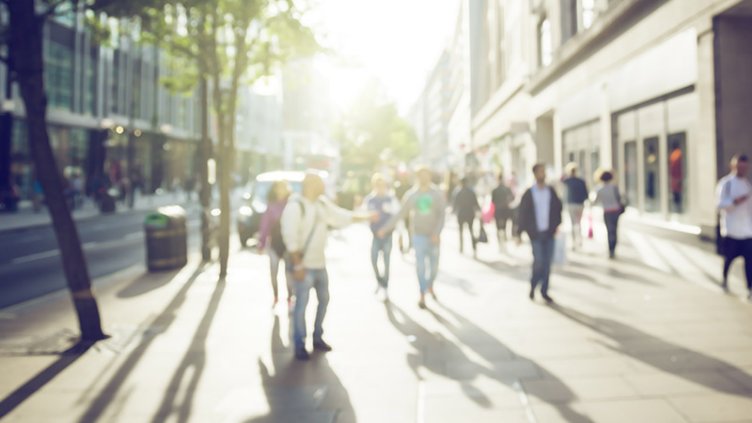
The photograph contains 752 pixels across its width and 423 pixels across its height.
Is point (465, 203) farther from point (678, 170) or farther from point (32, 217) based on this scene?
point (32, 217)

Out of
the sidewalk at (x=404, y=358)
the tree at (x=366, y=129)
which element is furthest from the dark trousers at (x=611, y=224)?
the tree at (x=366, y=129)

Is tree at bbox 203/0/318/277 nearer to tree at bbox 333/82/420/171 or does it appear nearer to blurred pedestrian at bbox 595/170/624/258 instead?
blurred pedestrian at bbox 595/170/624/258

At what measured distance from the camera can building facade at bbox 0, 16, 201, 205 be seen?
33.3 metres

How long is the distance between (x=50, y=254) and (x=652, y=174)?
571 inches

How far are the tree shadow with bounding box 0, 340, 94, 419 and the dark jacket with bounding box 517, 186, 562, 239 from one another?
210 inches

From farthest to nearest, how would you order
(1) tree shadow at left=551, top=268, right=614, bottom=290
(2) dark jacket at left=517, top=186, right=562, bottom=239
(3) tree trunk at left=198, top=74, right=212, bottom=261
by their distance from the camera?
1. (3) tree trunk at left=198, top=74, right=212, bottom=261
2. (1) tree shadow at left=551, top=268, right=614, bottom=290
3. (2) dark jacket at left=517, top=186, right=562, bottom=239

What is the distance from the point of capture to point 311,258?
629 cm

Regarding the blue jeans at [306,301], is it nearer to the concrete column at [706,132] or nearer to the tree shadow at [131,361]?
the tree shadow at [131,361]

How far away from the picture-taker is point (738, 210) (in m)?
7.84

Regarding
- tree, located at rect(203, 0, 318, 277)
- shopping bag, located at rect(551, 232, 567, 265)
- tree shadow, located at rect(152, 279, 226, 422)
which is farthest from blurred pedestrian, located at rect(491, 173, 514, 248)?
tree shadow, located at rect(152, 279, 226, 422)

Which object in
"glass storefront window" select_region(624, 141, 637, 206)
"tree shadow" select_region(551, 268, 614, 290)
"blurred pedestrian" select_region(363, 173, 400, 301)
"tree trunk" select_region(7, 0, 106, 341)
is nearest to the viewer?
"tree trunk" select_region(7, 0, 106, 341)

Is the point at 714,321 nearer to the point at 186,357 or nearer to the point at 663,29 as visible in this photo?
the point at 186,357

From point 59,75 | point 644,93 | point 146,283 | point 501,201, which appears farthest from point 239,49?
point 59,75

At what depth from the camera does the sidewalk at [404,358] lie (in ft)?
15.0
